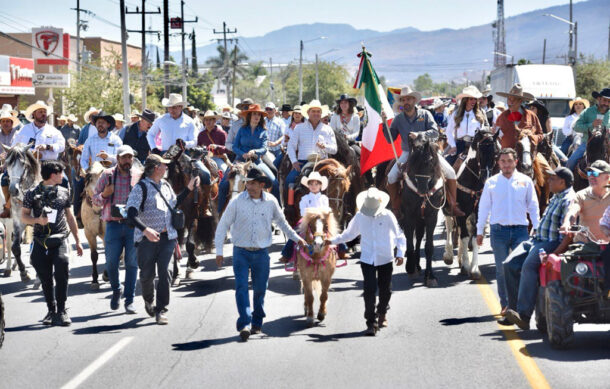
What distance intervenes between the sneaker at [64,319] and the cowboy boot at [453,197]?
6.06 meters

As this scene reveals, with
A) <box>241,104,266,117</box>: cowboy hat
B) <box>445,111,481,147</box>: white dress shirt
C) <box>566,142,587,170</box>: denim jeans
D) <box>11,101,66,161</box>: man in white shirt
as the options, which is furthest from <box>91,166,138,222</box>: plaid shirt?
<box>566,142,587,170</box>: denim jeans

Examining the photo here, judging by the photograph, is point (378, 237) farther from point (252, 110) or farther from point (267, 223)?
point (252, 110)

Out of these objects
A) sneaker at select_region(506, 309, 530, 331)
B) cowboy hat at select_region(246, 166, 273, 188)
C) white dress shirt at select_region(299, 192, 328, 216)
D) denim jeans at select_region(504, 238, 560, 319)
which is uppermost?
cowboy hat at select_region(246, 166, 273, 188)

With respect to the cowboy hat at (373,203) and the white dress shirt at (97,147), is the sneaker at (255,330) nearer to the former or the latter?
the cowboy hat at (373,203)

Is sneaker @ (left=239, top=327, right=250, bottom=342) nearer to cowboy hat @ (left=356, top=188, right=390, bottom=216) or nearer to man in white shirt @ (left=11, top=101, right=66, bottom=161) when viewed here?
cowboy hat @ (left=356, top=188, right=390, bottom=216)

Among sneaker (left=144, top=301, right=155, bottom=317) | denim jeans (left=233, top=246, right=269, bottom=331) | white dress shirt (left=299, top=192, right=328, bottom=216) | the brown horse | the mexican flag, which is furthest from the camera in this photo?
the mexican flag

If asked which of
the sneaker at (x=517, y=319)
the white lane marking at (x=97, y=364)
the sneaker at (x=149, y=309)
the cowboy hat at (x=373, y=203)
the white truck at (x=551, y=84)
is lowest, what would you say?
the white lane marking at (x=97, y=364)

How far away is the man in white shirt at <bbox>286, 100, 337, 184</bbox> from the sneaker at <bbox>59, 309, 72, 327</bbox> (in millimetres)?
5321

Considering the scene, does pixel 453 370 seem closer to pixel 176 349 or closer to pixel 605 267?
pixel 605 267

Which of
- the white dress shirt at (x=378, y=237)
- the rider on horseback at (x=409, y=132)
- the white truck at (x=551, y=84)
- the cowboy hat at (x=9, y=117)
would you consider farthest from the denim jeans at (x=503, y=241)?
the white truck at (x=551, y=84)

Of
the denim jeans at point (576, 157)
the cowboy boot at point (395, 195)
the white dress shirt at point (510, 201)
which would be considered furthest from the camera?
the denim jeans at point (576, 157)

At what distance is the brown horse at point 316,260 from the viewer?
11.8 m

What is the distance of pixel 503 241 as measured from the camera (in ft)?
40.0

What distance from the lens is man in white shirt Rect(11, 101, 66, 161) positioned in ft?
57.0
